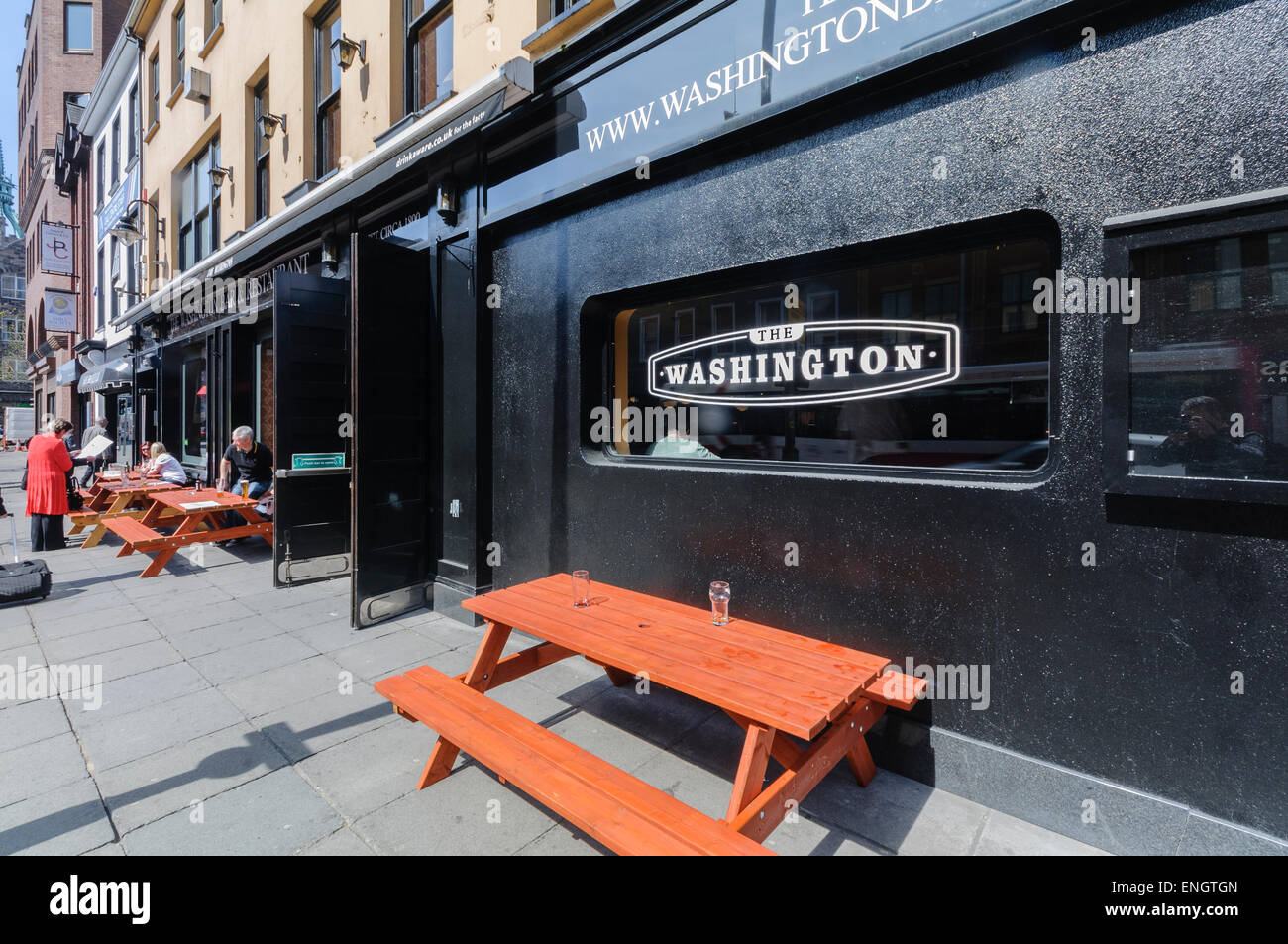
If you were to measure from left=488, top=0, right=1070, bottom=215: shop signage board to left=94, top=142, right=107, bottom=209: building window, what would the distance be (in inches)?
873

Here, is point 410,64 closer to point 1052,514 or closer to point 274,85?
point 274,85

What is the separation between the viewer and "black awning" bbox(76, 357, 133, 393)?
1495cm

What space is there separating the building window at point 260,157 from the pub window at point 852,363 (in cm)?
857

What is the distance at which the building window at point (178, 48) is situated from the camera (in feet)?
40.5

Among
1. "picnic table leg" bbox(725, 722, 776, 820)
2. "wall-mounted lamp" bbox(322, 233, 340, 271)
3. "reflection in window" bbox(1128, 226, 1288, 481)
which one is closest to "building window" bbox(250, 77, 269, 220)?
"wall-mounted lamp" bbox(322, 233, 340, 271)

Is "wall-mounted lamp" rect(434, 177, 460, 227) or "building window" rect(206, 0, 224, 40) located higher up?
"building window" rect(206, 0, 224, 40)

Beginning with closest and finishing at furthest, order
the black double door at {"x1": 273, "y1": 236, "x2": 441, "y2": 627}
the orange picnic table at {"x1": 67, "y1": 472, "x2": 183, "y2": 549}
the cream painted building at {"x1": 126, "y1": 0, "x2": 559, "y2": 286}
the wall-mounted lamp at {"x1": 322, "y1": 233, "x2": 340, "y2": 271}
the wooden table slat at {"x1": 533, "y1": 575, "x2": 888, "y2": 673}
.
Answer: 1. the wooden table slat at {"x1": 533, "y1": 575, "x2": 888, "y2": 673}
2. the black double door at {"x1": 273, "y1": 236, "x2": 441, "y2": 627}
3. the cream painted building at {"x1": 126, "y1": 0, "x2": 559, "y2": 286}
4. the wall-mounted lamp at {"x1": 322, "y1": 233, "x2": 340, "y2": 271}
5. the orange picnic table at {"x1": 67, "y1": 472, "x2": 183, "y2": 549}

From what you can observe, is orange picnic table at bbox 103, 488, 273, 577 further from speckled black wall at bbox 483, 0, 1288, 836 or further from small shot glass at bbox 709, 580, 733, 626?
small shot glass at bbox 709, 580, 733, 626

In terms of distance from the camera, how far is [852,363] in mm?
3451

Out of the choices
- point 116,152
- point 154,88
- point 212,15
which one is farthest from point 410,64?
point 116,152

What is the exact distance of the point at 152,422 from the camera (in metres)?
14.4
